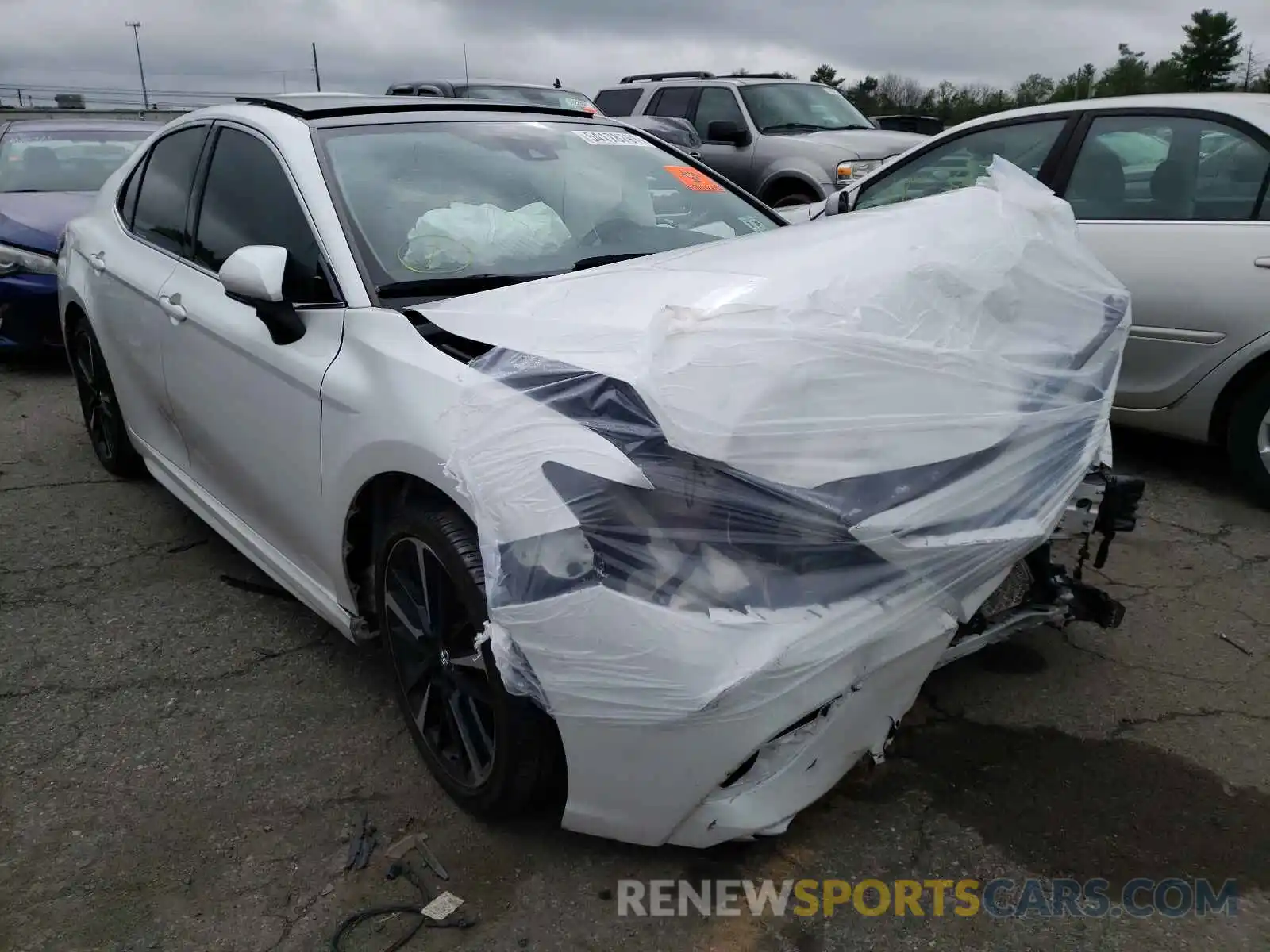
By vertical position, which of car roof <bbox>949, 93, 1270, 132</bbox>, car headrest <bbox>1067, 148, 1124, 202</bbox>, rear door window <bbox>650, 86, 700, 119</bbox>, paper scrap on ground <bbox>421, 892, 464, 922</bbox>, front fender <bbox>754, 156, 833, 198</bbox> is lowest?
paper scrap on ground <bbox>421, 892, 464, 922</bbox>

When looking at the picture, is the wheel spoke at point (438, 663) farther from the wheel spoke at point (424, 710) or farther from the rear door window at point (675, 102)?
the rear door window at point (675, 102)

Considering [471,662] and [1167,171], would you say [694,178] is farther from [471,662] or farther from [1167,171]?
[1167,171]

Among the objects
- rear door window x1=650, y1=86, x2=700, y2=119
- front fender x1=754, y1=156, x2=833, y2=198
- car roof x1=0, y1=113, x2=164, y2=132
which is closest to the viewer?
car roof x1=0, y1=113, x2=164, y2=132

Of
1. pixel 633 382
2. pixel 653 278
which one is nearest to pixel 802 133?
pixel 653 278

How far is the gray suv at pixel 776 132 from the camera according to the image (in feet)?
28.8

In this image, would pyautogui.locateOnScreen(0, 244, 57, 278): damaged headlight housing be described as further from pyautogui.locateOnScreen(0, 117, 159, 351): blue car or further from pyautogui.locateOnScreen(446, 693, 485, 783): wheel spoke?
pyautogui.locateOnScreen(446, 693, 485, 783): wheel spoke

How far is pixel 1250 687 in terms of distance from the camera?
9.37ft

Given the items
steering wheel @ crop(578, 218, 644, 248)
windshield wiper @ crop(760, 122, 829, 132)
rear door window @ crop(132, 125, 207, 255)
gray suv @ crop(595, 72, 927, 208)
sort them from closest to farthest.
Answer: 1. steering wheel @ crop(578, 218, 644, 248)
2. rear door window @ crop(132, 125, 207, 255)
3. gray suv @ crop(595, 72, 927, 208)
4. windshield wiper @ crop(760, 122, 829, 132)

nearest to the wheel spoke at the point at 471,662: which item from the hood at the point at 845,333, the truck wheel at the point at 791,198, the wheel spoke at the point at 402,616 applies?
the wheel spoke at the point at 402,616

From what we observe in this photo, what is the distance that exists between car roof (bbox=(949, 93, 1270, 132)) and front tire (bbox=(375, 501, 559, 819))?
383cm

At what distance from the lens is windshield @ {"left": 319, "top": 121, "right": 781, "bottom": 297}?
8.98 feet

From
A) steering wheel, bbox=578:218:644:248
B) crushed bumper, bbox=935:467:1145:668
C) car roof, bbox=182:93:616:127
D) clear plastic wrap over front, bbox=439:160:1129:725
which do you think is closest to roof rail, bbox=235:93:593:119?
car roof, bbox=182:93:616:127

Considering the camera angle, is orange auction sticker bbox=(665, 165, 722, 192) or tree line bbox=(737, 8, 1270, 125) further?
tree line bbox=(737, 8, 1270, 125)

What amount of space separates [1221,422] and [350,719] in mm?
3619
